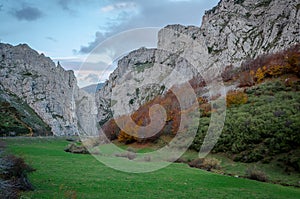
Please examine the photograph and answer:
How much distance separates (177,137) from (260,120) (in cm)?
1488

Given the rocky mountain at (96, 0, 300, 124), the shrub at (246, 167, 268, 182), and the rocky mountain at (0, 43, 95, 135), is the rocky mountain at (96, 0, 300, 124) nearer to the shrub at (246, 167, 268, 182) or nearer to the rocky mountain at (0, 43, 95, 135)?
the rocky mountain at (0, 43, 95, 135)

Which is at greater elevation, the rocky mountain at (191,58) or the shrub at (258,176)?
the rocky mountain at (191,58)

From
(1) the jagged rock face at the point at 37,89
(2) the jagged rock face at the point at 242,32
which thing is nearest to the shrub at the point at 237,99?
(2) the jagged rock face at the point at 242,32

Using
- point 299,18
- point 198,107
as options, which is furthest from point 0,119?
point 299,18

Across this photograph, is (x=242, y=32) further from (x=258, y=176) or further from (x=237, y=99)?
(x=258, y=176)

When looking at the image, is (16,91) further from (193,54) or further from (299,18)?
(299,18)

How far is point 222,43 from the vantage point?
15112 cm

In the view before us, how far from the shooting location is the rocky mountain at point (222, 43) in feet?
420

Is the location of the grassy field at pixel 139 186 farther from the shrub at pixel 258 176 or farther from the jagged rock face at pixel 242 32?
the jagged rock face at pixel 242 32

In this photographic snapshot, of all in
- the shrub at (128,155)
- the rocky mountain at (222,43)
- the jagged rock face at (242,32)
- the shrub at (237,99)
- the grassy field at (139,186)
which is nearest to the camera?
the grassy field at (139,186)

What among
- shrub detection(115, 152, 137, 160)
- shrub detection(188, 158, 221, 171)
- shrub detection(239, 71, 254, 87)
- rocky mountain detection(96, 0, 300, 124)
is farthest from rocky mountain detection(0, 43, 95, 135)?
shrub detection(188, 158, 221, 171)

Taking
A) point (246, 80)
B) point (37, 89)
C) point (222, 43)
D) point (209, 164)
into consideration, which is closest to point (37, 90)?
point (37, 89)

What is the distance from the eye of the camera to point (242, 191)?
20.0 metres

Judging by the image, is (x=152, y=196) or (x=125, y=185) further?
(x=125, y=185)
